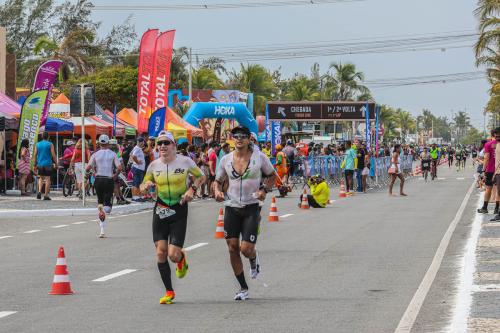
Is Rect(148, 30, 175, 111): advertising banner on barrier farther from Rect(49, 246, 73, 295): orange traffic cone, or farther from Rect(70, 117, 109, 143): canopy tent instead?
Rect(49, 246, 73, 295): orange traffic cone

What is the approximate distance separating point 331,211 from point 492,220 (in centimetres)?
594

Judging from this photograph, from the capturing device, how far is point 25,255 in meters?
16.8

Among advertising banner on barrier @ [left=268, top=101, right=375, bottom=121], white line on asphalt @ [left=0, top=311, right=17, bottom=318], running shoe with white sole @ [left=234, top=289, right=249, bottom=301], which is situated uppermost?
advertising banner on barrier @ [left=268, top=101, right=375, bottom=121]

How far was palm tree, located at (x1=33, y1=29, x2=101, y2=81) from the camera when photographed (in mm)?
68625

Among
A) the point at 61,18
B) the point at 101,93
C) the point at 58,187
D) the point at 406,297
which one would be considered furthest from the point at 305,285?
the point at 61,18

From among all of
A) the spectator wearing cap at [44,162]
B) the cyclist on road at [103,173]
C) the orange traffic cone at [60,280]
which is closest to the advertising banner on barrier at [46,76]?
the spectator wearing cap at [44,162]

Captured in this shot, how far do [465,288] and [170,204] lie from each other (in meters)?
3.27

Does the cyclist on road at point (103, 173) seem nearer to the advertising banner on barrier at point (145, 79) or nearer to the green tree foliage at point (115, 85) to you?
the advertising banner on barrier at point (145, 79)

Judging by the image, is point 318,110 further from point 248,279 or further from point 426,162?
point 248,279

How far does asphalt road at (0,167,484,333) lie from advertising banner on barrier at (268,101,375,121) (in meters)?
33.5

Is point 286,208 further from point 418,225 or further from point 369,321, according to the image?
point 369,321

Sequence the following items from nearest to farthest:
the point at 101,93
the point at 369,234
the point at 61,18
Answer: the point at 369,234
the point at 101,93
the point at 61,18

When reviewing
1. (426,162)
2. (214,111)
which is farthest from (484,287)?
(426,162)

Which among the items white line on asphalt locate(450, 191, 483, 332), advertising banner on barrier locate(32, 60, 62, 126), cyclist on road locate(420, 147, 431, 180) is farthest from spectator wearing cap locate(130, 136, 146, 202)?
cyclist on road locate(420, 147, 431, 180)
